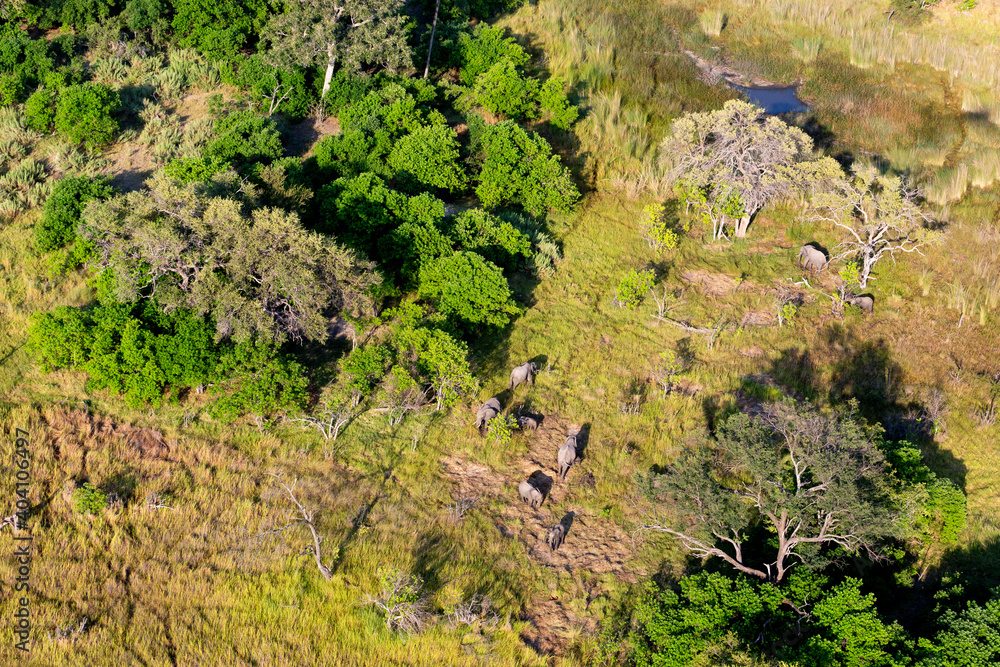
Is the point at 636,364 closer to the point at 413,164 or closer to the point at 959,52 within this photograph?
the point at 413,164

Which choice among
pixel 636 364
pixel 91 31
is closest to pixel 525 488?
pixel 636 364

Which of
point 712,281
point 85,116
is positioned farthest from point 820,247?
point 85,116

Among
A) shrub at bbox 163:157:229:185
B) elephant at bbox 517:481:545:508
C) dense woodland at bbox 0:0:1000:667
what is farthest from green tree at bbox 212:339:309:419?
shrub at bbox 163:157:229:185

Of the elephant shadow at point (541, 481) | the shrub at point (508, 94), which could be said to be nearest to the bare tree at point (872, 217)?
the shrub at point (508, 94)

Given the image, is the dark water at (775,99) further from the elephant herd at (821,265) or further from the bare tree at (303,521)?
the bare tree at (303,521)

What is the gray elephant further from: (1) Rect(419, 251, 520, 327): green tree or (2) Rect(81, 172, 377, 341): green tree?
(2) Rect(81, 172, 377, 341): green tree
